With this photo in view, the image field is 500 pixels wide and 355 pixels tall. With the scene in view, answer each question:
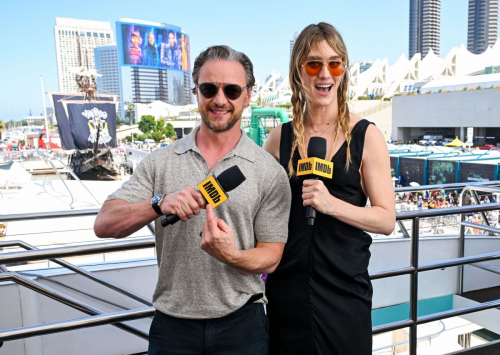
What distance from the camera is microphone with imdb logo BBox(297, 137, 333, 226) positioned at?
4.21 ft

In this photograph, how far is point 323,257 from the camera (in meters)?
1.39

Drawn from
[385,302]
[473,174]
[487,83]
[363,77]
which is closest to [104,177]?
[473,174]

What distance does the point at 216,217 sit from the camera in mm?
1226

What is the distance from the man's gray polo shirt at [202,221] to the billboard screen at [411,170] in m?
22.4

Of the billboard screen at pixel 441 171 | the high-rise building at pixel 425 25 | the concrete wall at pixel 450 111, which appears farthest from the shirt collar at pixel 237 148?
the high-rise building at pixel 425 25

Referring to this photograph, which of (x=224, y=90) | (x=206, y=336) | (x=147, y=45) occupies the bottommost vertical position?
(x=206, y=336)

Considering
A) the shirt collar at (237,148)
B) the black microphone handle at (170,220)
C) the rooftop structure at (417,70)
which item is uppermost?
the rooftop structure at (417,70)

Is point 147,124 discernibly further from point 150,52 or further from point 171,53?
point 171,53

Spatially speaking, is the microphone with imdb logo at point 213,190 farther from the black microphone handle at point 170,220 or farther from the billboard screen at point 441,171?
the billboard screen at point 441,171

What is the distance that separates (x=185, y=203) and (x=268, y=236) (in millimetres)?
332

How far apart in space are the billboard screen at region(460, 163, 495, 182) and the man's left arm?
62.1 feet

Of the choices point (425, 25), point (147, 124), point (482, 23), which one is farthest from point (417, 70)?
point (425, 25)

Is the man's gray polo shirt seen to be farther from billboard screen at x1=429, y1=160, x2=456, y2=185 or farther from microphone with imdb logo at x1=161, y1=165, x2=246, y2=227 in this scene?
billboard screen at x1=429, y1=160, x2=456, y2=185

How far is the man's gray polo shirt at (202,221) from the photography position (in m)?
1.27
